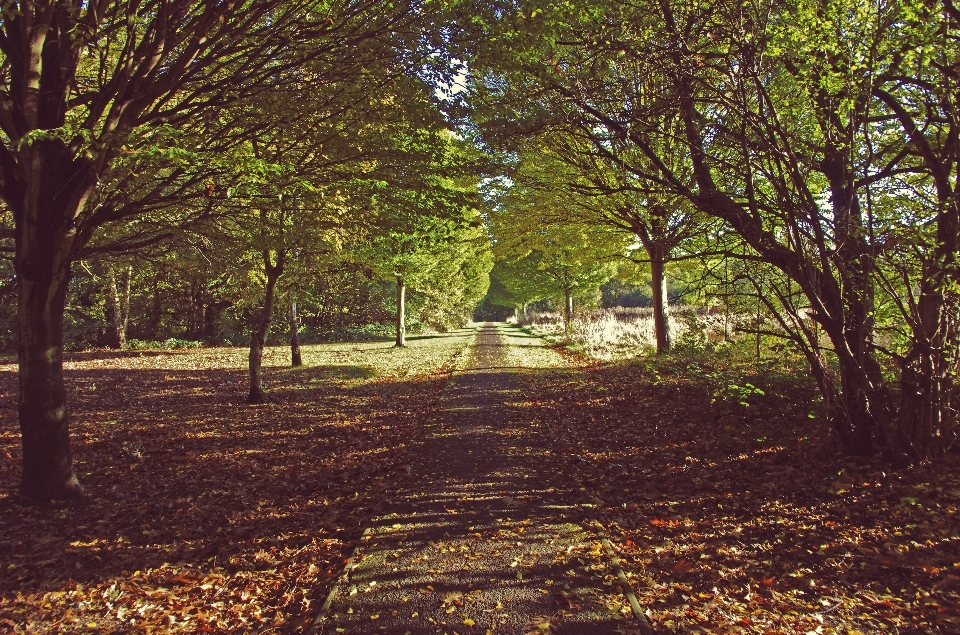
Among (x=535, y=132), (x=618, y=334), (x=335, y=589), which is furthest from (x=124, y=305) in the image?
(x=335, y=589)

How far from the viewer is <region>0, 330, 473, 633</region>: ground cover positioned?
3.52 metres

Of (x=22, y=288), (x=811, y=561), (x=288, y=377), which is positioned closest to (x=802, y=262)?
(x=811, y=561)

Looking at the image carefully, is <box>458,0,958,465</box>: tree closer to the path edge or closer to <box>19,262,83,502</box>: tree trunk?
the path edge

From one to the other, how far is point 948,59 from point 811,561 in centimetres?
438

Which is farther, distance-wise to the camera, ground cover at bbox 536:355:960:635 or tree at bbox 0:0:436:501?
tree at bbox 0:0:436:501

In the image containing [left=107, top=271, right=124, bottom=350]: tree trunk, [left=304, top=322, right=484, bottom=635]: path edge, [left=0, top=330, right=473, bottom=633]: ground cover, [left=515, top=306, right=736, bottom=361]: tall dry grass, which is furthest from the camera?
[left=107, top=271, right=124, bottom=350]: tree trunk

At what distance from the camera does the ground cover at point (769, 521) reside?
10.5 feet

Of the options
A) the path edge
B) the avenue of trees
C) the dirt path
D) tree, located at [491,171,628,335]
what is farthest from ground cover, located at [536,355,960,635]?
tree, located at [491,171,628,335]

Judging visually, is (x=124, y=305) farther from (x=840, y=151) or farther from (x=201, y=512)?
(x=840, y=151)

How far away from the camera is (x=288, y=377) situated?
47.4ft

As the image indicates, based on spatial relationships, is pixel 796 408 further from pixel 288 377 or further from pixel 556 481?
pixel 288 377

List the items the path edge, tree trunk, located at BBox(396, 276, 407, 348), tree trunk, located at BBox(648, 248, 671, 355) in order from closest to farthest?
the path edge → tree trunk, located at BBox(648, 248, 671, 355) → tree trunk, located at BBox(396, 276, 407, 348)

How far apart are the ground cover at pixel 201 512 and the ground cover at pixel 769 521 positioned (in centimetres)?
239

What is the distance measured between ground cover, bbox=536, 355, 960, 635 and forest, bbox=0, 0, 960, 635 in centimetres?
3
